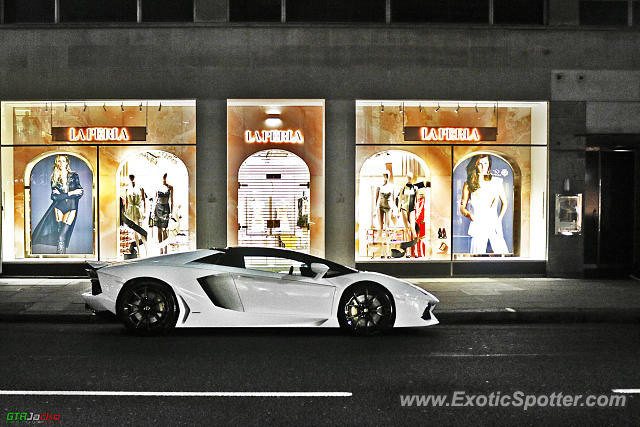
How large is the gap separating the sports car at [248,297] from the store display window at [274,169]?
6399 mm

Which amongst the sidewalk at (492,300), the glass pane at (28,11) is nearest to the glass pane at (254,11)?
the glass pane at (28,11)

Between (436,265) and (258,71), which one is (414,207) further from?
(258,71)

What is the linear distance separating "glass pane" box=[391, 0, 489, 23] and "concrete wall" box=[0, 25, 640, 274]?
0.40 meters

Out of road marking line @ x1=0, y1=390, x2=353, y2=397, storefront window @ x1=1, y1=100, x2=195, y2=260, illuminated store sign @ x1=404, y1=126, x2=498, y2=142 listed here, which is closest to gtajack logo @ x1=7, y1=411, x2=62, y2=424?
road marking line @ x1=0, y1=390, x2=353, y2=397

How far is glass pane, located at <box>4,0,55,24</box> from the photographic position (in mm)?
15633

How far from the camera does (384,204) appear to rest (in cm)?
1612

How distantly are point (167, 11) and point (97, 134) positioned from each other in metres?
3.23

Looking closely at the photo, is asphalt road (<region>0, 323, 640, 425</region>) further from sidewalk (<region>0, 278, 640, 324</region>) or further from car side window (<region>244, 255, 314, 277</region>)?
car side window (<region>244, 255, 314, 277</region>)

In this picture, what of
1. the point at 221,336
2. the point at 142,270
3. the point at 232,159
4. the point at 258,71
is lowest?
the point at 221,336

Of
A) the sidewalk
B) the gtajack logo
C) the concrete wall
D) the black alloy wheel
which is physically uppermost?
the concrete wall

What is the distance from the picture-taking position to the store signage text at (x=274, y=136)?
1569 cm

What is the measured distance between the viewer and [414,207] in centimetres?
1622

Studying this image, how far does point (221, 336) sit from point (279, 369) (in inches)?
89.4

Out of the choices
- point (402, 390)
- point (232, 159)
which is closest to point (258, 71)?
point (232, 159)
